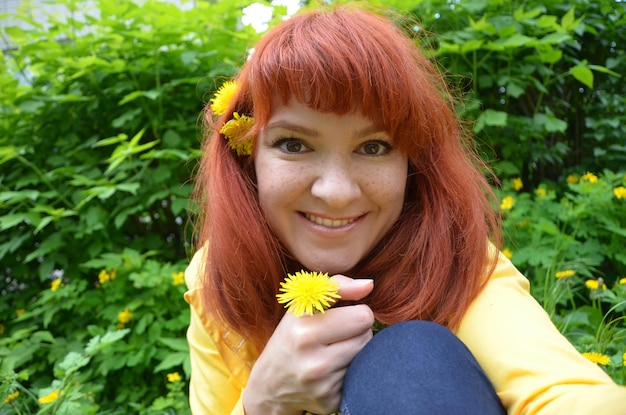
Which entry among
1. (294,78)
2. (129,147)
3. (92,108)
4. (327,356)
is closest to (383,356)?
(327,356)

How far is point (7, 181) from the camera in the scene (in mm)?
2137

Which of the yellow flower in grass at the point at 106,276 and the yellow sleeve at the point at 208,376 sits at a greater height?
the yellow sleeve at the point at 208,376

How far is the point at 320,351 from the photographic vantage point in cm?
91

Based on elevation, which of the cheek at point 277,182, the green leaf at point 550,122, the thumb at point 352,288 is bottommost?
the green leaf at point 550,122

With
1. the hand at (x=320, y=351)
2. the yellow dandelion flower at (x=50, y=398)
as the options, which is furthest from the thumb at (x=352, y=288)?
the yellow dandelion flower at (x=50, y=398)

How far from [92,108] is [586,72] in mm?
1993

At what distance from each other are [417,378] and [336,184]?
0.37 meters

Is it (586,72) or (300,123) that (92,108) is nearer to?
(300,123)

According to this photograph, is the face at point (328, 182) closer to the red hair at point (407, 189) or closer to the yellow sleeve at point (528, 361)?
the red hair at point (407, 189)

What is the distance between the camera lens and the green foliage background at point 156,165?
5.98 feet

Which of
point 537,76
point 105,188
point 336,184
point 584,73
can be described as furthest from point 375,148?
point 537,76

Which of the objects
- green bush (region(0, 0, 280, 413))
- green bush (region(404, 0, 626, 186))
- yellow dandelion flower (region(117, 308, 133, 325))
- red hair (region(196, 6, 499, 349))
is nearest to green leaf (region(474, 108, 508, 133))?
green bush (region(404, 0, 626, 186))

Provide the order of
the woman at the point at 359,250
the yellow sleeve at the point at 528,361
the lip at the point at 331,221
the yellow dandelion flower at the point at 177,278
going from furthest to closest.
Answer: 1. the yellow dandelion flower at the point at 177,278
2. the lip at the point at 331,221
3. the woman at the point at 359,250
4. the yellow sleeve at the point at 528,361

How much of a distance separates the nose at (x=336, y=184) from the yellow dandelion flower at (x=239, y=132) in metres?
0.21
